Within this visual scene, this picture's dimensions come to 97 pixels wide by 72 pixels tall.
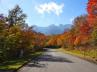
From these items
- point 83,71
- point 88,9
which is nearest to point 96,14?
point 88,9

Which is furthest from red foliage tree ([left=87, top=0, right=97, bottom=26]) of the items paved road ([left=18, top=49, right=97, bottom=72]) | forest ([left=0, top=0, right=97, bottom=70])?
paved road ([left=18, top=49, right=97, bottom=72])

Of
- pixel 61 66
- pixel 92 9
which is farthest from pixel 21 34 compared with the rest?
pixel 61 66

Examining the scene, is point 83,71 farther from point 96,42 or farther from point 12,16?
point 12,16

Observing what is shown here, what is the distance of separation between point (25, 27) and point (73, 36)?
41.0 meters

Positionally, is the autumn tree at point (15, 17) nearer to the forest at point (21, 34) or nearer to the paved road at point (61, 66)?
the forest at point (21, 34)

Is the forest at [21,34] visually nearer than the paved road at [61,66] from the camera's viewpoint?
No

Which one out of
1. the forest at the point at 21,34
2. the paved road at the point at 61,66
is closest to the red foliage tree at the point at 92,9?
the forest at the point at 21,34

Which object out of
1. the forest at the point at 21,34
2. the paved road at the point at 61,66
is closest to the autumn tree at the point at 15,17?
the forest at the point at 21,34

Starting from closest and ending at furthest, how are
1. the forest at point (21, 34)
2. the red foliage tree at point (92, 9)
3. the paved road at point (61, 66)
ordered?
the paved road at point (61, 66) → the forest at point (21, 34) → the red foliage tree at point (92, 9)

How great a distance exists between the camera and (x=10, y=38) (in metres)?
41.8

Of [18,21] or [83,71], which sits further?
[18,21]

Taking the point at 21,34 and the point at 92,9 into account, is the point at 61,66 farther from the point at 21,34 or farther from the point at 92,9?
the point at 21,34

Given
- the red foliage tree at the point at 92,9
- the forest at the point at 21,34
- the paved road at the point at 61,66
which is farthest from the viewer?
the red foliage tree at the point at 92,9

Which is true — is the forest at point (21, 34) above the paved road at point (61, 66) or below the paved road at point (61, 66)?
above
